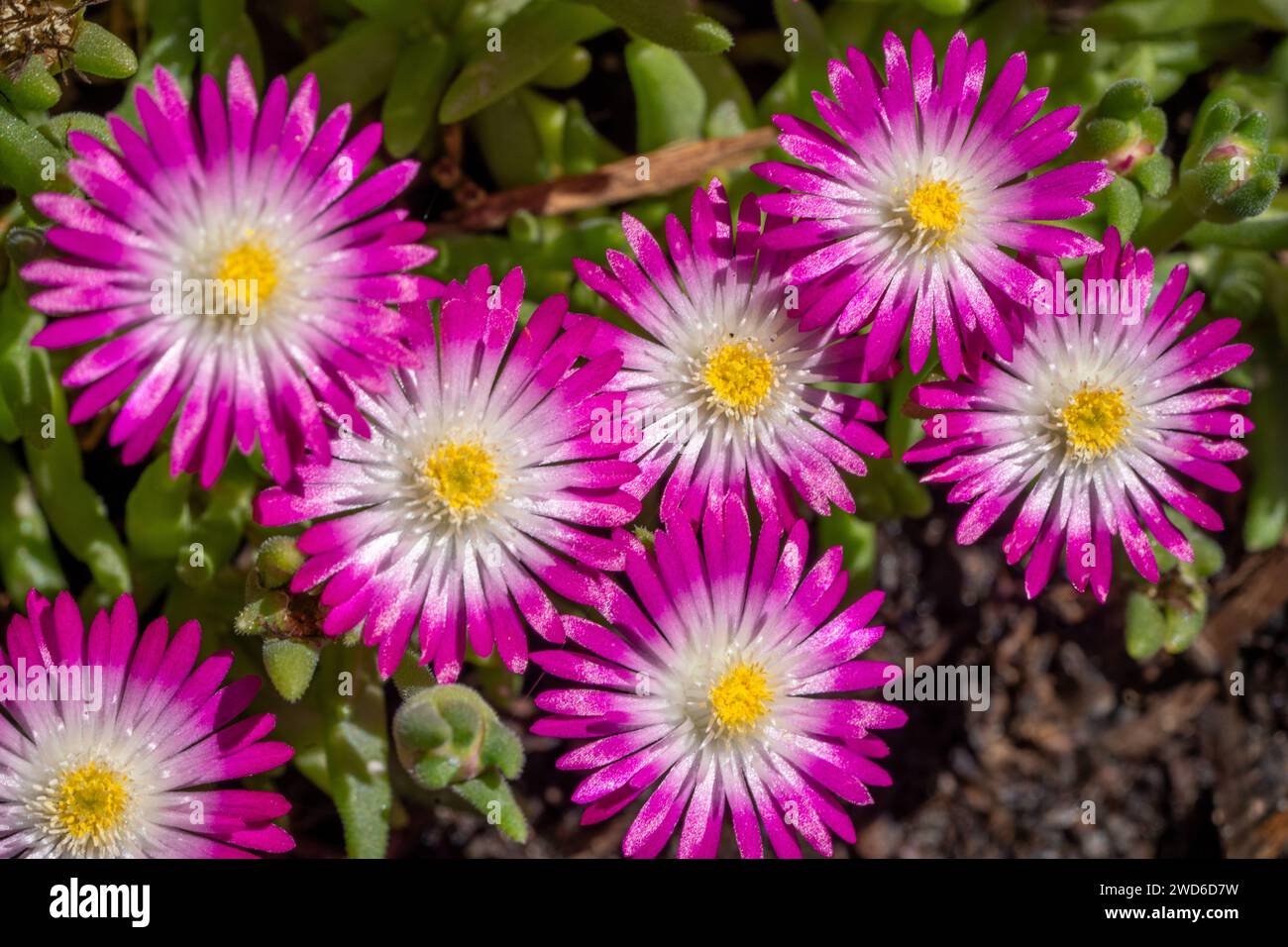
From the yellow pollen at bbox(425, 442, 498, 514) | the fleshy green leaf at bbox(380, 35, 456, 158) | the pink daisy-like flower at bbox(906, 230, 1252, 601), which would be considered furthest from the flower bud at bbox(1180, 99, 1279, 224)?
the fleshy green leaf at bbox(380, 35, 456, 158)

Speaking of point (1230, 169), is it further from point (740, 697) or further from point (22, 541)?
point (22, 541)

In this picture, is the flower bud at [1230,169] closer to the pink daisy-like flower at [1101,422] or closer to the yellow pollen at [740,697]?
the pink daisy-like flower at [1101,422]

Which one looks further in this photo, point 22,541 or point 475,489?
point 22,541

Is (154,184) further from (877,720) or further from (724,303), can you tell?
(877,720)

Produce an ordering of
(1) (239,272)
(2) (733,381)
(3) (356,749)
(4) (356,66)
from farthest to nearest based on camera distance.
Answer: (4) (356,66)
(3) (356,749)
(2) (733,381)
(1) (239,272)

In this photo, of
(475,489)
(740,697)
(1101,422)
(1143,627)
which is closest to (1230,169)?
(1101,422)

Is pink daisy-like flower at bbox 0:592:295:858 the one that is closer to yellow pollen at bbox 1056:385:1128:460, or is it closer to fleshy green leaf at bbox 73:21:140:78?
fleshy green leaf at bbox 73:21:140:78

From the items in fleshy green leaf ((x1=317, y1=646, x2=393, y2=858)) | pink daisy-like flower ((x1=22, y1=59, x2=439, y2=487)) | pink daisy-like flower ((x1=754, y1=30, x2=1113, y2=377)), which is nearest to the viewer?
pink daisy-like flower ((x1=22, y1=59, x2=439, y2=487))
